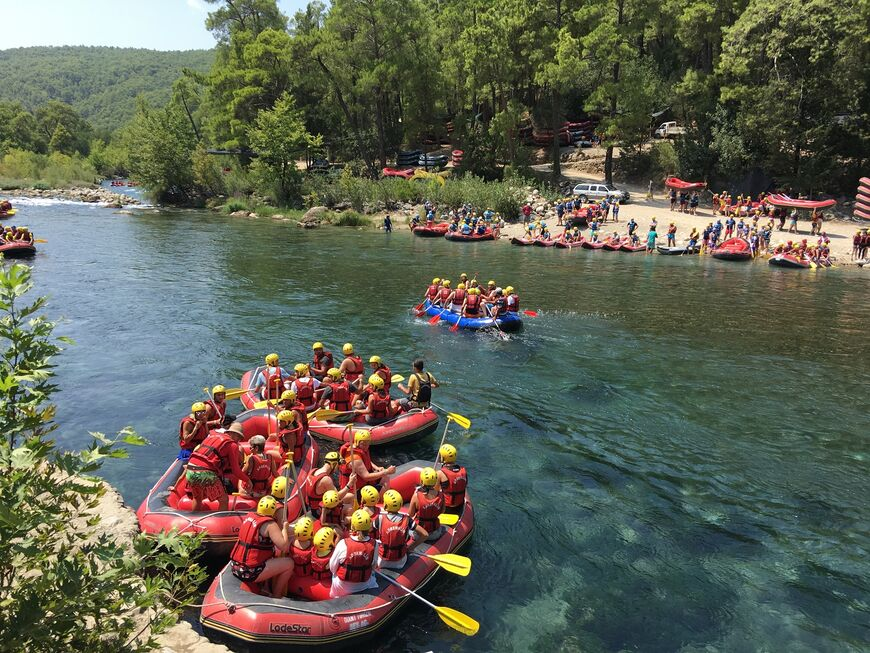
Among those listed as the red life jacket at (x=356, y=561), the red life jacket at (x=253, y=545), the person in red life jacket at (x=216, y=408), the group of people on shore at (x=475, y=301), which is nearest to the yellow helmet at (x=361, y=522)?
the red life jacket at (x=356, y=561)

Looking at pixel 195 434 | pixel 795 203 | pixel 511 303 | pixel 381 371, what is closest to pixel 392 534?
pixel 195 434

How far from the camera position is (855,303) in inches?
961

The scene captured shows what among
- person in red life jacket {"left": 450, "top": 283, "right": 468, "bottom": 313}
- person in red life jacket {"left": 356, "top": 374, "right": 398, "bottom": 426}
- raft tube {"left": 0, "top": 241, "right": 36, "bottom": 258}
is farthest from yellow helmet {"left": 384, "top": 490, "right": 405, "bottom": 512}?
raft tube {"left": 0, "top": 241, "right": 36, "bottom": 258}

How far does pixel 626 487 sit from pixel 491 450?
2.81 metres

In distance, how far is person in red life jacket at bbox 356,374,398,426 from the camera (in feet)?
40.6

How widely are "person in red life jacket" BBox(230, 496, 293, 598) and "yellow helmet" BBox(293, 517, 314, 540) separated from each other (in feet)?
0.58

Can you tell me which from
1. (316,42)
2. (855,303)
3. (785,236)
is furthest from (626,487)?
(316,42)

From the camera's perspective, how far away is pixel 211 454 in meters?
9.45

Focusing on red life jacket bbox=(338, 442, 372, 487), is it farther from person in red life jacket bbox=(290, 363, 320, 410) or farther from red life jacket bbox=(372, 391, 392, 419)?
person in red life jacket bbox=(290, 363, 320, 410)

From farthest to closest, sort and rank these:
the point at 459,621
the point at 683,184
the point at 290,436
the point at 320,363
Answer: the point at 683,184, the point at 320,363, the point at 290,436, the point at 459,621

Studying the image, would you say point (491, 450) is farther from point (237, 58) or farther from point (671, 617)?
point (237, 58)

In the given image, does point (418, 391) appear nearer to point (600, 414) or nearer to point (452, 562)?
point (600, 414)

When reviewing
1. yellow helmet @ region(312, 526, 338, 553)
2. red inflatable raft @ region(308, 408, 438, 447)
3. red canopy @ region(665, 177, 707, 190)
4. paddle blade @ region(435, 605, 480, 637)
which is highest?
red canopy @ region(665, 177, 707, 190)

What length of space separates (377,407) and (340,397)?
1.00 meters
